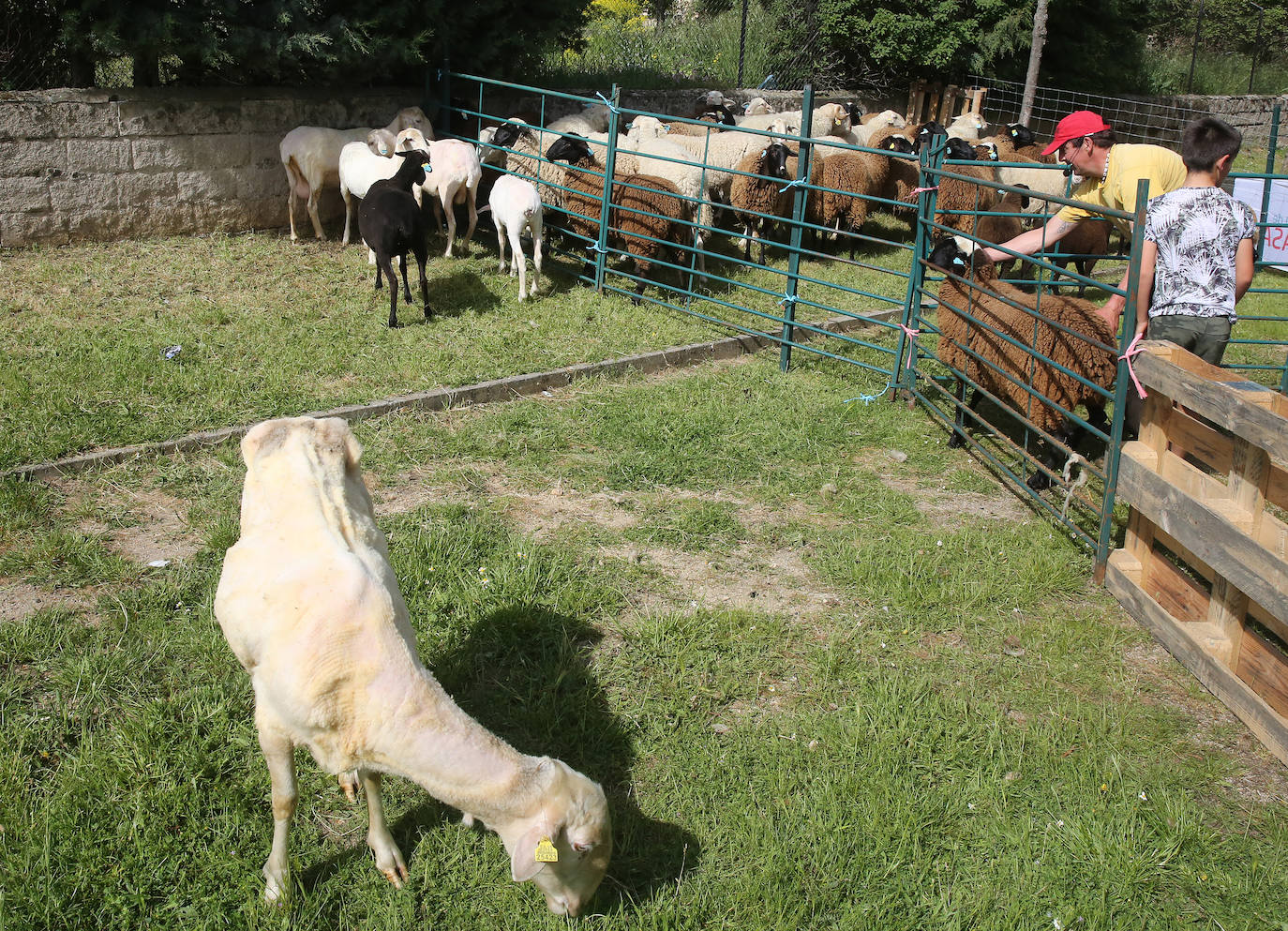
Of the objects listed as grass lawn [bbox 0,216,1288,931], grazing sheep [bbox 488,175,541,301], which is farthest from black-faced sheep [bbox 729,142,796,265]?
grass lawn [bbox 0,216,1288,931]

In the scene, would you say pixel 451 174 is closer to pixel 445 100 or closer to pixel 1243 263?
pixel 445 100

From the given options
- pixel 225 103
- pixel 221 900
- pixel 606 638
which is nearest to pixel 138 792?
pixel 221 900

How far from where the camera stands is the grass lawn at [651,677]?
2.99m

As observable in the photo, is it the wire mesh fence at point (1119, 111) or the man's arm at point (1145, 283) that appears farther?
the wire mesh fence at point (1119, 111)

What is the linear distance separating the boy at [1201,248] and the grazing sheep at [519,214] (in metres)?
5.06

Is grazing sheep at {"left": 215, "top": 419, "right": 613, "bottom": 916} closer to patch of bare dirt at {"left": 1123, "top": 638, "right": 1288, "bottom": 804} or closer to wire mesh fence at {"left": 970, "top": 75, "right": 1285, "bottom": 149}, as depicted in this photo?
patch of bare dirt at {"left": 1123, "top": 638, "right": 1288, "bottom": 804}

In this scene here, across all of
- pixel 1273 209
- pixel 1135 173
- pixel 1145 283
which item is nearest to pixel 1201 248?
pixel 1145 283

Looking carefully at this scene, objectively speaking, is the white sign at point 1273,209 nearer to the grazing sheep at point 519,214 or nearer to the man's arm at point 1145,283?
the man's arm at point 1145,283

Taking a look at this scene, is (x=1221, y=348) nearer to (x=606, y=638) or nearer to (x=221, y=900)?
(x=606, y=638)

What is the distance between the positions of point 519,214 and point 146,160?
359 centimetres

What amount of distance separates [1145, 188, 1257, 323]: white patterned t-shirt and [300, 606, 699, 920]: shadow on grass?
339cm

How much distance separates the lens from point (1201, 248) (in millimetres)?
4871

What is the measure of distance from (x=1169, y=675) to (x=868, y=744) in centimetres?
144

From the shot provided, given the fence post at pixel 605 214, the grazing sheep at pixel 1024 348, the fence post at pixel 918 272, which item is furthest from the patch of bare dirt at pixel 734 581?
the fence post at pixel 605 214
